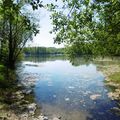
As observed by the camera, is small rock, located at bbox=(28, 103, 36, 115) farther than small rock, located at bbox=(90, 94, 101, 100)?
No

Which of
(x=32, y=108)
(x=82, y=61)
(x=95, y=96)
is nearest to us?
(x=32, y=108)

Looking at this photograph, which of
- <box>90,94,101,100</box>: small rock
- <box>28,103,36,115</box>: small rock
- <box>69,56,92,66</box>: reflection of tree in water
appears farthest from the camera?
<box>69,56,92,66</box>: reflection of tree in water

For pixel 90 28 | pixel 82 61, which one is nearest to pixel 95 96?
pixel 90 28

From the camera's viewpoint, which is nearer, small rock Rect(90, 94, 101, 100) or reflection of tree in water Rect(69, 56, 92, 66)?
small rock Rect(90, 94, 101, 100)

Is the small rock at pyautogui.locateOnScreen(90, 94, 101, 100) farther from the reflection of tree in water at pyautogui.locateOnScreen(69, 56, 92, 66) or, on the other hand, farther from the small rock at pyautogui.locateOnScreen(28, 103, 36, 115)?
the small rock at pyautogui.locateOnScreen(28, 103, 36, 115)

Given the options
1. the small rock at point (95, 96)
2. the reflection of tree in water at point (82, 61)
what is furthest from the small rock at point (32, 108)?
the reflection of tree in water at point (82, 61)

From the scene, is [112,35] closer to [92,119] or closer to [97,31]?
[97,31]

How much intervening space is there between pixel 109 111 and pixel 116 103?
8.65ft

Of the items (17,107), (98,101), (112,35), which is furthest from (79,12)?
(17,107)

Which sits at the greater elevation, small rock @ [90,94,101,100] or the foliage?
the foliage

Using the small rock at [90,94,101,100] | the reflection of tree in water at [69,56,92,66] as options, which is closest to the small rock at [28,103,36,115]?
the small rock at [90,94,101,100]

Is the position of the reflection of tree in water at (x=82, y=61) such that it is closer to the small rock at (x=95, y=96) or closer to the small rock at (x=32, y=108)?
the small rock at (x=95, y=96)

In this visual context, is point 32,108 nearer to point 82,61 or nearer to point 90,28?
point 90,28

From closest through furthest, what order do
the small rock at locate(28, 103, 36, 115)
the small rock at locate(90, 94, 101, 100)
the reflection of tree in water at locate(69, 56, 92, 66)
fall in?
the small rock at locate(28, 103, 36, 115), the small rock at locate(90, 94, 101, 100), the reflection of tree in water at locate(69, 56, 92, 66)
